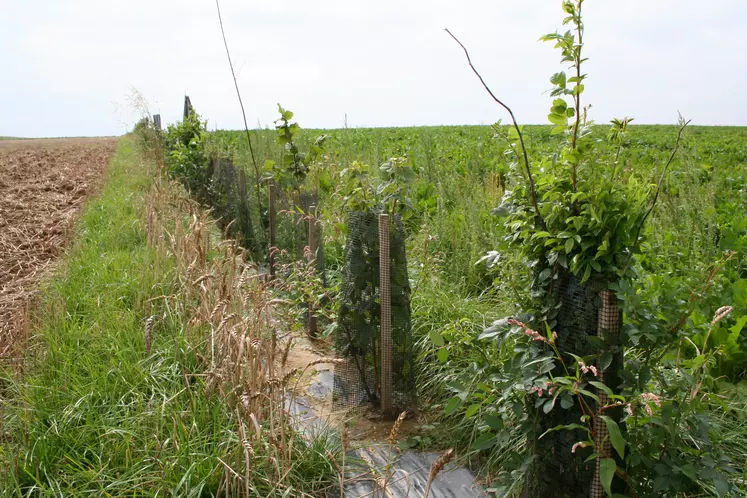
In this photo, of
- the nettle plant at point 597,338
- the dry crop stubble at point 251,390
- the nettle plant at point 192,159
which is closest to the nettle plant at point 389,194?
the dry crop stubble at point 251,390

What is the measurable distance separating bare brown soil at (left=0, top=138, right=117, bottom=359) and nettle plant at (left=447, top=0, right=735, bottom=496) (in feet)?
9.22

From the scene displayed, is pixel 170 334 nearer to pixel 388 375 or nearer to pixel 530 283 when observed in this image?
pixel 388 375

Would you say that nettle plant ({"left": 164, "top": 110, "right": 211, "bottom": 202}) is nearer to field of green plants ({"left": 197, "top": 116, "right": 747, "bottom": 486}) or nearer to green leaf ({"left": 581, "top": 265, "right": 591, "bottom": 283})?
field of green plants ({"left": 197, "top": 116, "right": 747, "bottom": 486})

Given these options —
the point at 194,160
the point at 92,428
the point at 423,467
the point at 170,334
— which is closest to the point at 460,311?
the point at 423,467

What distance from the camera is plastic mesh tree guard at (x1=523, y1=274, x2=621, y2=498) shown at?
214 cm

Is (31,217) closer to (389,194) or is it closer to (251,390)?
(389,194)

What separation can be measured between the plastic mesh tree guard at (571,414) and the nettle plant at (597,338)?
0.02 meters

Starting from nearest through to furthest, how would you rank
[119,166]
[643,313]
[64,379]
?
1. [643,313]
2. [64,379]
3. [119,166]

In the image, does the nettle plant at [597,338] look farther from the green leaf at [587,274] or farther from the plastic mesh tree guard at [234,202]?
the plastic mesh tree guard at [234,202]

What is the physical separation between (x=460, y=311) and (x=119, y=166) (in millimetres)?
13166

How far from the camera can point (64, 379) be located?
122 inches

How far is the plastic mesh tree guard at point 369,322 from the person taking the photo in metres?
3.37

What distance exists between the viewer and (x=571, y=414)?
223 centimetres

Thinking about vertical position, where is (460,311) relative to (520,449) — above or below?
above
